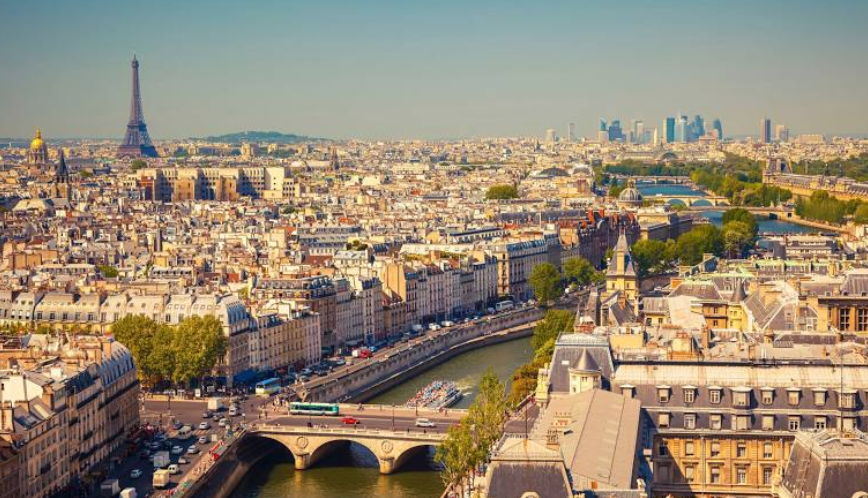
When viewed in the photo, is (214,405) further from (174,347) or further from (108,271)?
(108,271)

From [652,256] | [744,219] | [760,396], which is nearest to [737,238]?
[652,256]

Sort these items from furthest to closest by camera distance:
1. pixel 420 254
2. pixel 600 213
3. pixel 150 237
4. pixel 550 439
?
pixel 600 213 → pixel 150 237 → pixel 420 254 → pixel 550 439

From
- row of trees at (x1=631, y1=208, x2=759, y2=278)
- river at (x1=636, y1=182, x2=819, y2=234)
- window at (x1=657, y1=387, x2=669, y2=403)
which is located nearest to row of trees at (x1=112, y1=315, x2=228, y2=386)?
window at (x1=657, y1=387, x2=669, y2=403)

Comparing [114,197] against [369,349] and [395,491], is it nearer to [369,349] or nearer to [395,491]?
[369,349]

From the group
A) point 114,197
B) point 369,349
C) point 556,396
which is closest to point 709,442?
point 556,396

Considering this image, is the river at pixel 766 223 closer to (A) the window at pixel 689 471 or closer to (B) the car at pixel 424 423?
(B) the car at pixel 424 423

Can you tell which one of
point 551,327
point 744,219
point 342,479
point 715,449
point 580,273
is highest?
point 715,449

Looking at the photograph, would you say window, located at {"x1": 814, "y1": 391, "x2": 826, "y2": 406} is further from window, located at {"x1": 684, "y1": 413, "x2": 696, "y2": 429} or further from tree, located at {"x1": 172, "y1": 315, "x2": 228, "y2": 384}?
tree, located at {"x1": 172, "y1": 315, "x2": 228, "y2": 384}
